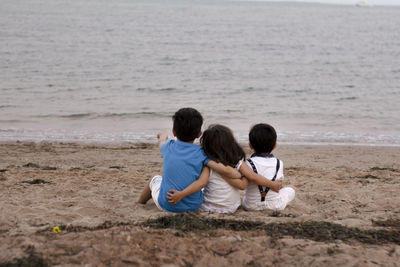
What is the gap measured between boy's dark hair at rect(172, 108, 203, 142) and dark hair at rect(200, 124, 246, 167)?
12 centimetres

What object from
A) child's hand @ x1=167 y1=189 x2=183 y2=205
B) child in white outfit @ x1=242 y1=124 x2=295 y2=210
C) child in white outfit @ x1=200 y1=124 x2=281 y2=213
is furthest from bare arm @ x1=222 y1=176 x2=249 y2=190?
child's hand @ x1=167 y1=189 x2=183 y2=205

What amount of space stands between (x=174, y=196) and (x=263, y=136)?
1041 millimetres

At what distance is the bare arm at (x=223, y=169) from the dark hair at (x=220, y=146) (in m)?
0.04

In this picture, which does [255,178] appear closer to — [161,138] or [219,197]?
[219,197]

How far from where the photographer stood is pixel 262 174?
4.16 m

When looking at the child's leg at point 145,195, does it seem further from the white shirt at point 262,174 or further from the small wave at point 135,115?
the small wave at point 135,115

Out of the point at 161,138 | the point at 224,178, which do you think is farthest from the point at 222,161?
the point at 161,138

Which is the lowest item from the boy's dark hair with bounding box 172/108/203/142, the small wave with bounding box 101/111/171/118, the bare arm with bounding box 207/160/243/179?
the small wave with bounding box 101/111/171/118

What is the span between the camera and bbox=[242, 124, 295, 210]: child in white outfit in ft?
13.4

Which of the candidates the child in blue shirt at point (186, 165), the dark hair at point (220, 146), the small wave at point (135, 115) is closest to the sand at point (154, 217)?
the child in blue shirt at point (186, 165)

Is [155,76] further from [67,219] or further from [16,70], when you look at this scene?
[67,219]

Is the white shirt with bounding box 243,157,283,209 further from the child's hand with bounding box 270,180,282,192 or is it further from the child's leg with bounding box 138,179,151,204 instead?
the child's leg with bounding box 138,179,151,204

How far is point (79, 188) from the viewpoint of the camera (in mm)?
5422

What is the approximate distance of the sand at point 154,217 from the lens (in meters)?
2.99
